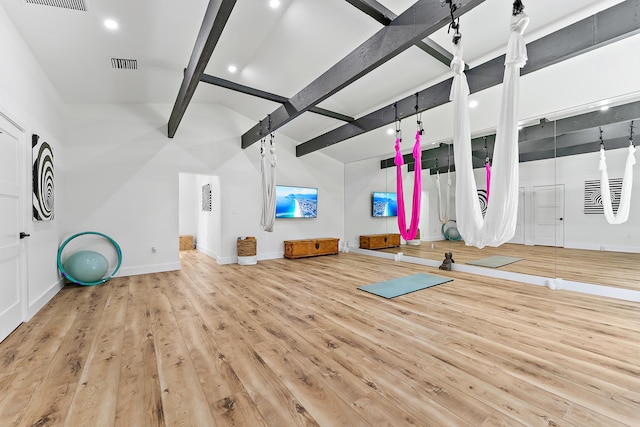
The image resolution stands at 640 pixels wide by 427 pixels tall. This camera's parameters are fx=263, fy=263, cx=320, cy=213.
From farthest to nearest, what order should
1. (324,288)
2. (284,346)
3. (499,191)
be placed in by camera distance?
(324,288) → (284,346) → (499,191)

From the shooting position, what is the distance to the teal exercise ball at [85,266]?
424 centimetres

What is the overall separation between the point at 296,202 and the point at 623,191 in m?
5.89

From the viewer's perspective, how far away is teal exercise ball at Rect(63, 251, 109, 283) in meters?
4.24

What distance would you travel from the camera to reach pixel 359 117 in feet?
18.0

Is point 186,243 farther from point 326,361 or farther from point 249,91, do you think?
point 326,361

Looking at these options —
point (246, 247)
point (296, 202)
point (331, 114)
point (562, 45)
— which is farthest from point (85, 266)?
point (562, 45)

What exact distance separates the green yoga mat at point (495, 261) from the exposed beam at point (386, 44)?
413 centimetres

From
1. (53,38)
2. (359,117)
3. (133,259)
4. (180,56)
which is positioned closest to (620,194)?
(359,117)

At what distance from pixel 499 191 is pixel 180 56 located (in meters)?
4.26

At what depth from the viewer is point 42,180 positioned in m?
3.42

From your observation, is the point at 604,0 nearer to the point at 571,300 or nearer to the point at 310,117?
A: the point at 571,300

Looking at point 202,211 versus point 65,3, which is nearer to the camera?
point 65,3

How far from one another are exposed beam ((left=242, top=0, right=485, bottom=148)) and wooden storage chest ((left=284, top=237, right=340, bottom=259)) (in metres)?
3.64

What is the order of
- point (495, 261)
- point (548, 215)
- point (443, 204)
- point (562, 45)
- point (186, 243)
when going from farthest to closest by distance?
1. point (186, 243)
2. point (443, 204)
3. point (495, 261)
4. point (548, 215)
5. point (562, 45)
